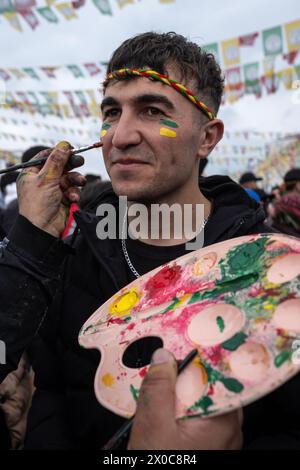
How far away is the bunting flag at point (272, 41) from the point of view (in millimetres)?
7626

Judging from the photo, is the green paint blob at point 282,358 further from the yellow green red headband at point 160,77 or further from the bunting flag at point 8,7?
the bunting flag at point 8,7

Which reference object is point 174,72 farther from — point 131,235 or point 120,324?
point 120,324

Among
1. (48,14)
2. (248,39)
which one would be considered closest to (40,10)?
(48,14)

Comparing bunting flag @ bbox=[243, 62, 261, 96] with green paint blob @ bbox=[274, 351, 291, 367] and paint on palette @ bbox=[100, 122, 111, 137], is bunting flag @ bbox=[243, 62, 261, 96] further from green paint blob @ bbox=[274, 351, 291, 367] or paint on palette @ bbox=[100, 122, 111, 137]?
green paint blob @ bbox=[274, 351, 291, 367]

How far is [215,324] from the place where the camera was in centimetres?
82

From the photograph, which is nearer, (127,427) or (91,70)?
(127,427)

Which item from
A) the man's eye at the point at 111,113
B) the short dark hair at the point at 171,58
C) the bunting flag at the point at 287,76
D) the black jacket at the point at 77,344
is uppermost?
the short dark hair at the point at 171,58

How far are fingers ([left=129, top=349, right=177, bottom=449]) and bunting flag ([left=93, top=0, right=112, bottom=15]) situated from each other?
708 centimetres

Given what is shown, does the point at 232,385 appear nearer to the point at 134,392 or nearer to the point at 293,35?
the point at 134,392

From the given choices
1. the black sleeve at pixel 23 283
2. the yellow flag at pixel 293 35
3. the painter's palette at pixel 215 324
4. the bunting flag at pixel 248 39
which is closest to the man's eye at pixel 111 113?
the black sleeve at pixel 23 283

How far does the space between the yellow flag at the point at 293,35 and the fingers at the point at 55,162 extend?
751 cm

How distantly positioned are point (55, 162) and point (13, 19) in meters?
6.98

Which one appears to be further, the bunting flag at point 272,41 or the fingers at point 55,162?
the bunting flag at point 272,41

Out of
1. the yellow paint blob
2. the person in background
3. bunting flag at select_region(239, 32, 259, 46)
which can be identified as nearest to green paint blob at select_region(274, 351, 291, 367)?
the yellow paint blob
